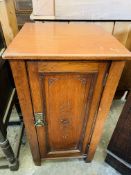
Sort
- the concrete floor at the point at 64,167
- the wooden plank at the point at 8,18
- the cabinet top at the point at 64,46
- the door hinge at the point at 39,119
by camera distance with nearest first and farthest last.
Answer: the cabinet top at the point at 64,46 → the door hinge at the point at 39,119 → the wooden plank at the point at 8,18 → the concrete floor at the point at 64,167

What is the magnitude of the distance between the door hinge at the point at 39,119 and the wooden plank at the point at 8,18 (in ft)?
2.10

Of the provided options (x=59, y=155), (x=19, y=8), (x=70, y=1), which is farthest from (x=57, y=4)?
(x=59, y=155)

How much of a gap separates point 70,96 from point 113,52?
30cm

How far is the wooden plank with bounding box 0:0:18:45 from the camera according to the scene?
1010 mm

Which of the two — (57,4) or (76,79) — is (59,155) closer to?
(76,79)

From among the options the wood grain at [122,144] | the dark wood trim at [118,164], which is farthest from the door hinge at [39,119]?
the dark wood trim at [118,164]

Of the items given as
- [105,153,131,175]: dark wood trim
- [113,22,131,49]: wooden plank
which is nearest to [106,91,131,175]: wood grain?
[105,153,131,175]: dark wood trim

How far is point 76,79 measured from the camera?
2.37 feet

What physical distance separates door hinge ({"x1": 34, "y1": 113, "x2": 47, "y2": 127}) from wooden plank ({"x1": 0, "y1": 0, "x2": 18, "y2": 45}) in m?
0.64

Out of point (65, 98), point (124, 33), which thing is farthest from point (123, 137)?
point (124, 33)

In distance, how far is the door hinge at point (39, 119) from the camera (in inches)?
33.2

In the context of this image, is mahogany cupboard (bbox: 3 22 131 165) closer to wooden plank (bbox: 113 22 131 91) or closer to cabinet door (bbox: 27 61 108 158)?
cabinet door (bbox: 27 61 108 158)

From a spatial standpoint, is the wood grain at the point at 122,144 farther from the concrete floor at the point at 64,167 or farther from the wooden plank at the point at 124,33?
the wooden plank at the point at 124,33

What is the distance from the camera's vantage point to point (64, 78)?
714mm
